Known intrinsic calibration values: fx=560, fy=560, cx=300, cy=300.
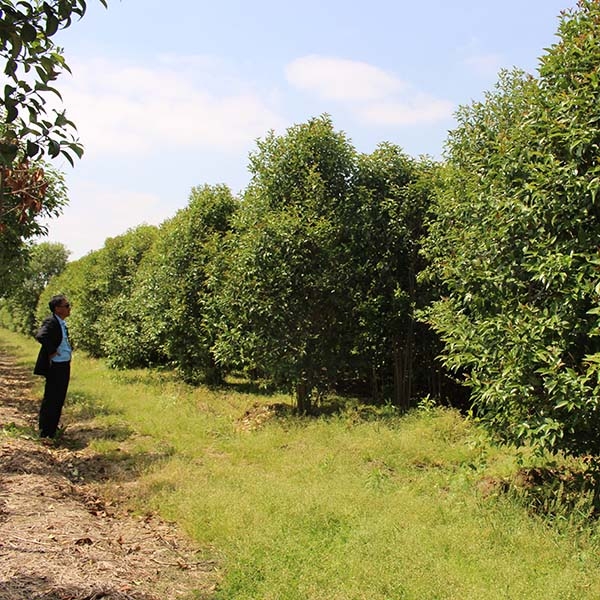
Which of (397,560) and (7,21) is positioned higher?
(7,21)

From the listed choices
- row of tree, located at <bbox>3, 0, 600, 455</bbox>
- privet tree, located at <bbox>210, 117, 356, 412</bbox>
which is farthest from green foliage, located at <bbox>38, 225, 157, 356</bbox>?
privet tree, located at <bbox>210, 117, 356, 412</bbox>

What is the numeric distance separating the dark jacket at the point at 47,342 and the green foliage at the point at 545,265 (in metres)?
5.62

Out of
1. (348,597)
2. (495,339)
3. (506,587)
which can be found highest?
(495,339)

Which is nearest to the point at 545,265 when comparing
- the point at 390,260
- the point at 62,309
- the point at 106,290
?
the point at 390,260

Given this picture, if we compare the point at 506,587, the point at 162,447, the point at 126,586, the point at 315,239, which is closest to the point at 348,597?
the point at 506,587

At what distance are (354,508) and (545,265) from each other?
113 inches

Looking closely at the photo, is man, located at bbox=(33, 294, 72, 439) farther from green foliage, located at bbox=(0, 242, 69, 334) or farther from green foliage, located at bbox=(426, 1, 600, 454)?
green foliage, located at bbox=(0, 242, 69, 334)

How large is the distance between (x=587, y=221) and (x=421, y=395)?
775 centimetres

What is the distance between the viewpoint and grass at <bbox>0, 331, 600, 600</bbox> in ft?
13.2

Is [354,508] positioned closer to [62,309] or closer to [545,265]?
[545,265]

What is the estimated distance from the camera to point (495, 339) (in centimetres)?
530

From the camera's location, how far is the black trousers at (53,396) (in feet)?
26.7

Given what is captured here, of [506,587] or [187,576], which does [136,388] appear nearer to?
[187,576]

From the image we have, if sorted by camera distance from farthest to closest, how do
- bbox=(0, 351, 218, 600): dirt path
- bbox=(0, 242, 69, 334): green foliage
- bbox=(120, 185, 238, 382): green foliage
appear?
bbox=(0, 242, 69, 334): green foliage < bbox=(120, 185, 238, 382): green foliage < bbox=(0, 351, 218, 600): dirt path
